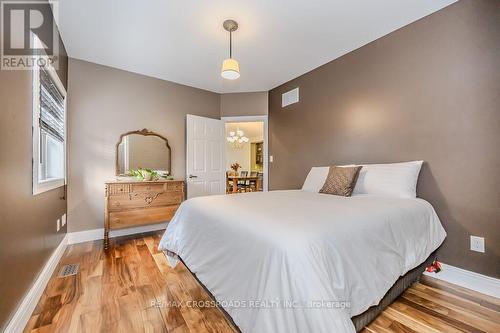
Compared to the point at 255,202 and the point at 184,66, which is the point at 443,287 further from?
the point at 184,66

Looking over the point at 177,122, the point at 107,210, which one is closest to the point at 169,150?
the point at 177,122

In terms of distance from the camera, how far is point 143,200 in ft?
9.73

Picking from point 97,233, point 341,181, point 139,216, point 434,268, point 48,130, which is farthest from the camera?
point 97,233

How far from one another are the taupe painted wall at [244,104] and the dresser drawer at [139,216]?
2.13 m

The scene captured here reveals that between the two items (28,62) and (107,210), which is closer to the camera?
(28,62)

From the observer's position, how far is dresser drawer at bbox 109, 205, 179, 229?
2.77 m

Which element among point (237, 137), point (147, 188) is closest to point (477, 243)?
point (147, 188)

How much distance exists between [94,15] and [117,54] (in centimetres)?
77

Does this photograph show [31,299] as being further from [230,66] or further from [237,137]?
[237,137]

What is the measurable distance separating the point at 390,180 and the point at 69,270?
3.19 meters

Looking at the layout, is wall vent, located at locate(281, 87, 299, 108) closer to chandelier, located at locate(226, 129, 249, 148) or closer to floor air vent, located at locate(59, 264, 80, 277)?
chandelier, located at locate(226, 129, 249, 148)

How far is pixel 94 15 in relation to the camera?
2.14 metres

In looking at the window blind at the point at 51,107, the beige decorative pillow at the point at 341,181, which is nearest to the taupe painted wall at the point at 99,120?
the window blind at the point at 51,107

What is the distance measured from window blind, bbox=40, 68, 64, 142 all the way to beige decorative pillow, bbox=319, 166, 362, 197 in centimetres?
273
